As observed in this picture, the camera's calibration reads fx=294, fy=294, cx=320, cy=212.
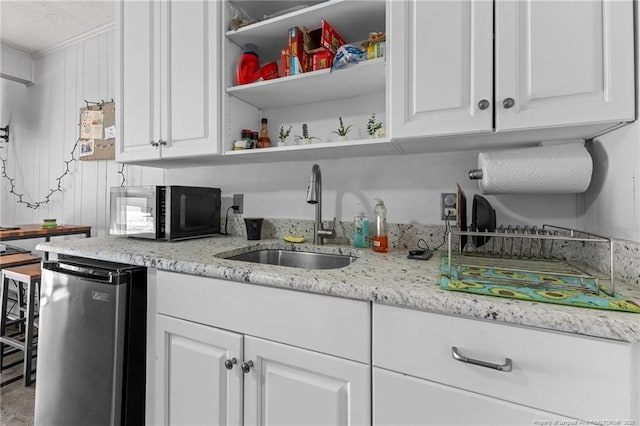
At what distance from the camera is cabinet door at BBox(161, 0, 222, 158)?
147cm

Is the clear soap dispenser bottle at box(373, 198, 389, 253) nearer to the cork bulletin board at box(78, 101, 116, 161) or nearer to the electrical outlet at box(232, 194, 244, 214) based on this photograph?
the electrical outlet at box(232, 194, 244, 214)

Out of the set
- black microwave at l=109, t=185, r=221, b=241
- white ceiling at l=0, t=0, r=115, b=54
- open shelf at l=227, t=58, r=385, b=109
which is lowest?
black microwave at l=109, t=185, r=221, b=241

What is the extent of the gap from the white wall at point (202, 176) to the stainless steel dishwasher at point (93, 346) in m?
0.85

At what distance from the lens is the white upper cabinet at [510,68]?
855 millimetres

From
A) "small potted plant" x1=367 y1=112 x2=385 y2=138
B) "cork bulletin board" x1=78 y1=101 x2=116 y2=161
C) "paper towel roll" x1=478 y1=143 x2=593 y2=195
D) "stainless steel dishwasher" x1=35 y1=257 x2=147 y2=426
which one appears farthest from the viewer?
"cork bulletin board" x1=78 y1=101 x2=116 y2=161

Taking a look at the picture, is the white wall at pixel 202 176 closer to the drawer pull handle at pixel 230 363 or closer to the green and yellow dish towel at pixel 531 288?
the green and yellow dish towel at pixel 531 288

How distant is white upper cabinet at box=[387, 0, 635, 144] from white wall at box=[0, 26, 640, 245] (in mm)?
176

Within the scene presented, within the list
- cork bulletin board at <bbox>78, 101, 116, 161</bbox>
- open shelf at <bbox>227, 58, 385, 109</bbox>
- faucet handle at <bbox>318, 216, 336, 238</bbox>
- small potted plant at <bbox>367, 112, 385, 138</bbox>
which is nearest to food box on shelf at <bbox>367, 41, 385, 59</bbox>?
open shelf at <bbox>227, 58, 385, 109</bbox>

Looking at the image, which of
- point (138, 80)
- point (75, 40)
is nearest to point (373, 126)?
point (138, 80)

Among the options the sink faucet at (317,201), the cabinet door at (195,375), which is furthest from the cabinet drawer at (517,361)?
the sink faucet at (317,201)

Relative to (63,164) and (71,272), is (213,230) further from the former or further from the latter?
(63,164)

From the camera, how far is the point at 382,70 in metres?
1.25

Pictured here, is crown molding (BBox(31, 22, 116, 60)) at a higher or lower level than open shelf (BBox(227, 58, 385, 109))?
higher

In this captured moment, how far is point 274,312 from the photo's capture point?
93 centimetres
